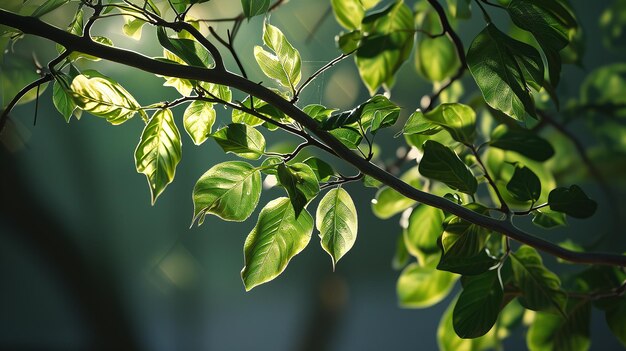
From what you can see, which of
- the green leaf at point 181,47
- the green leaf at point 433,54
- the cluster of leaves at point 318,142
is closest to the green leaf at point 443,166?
the cluster of leaves at point 318,142

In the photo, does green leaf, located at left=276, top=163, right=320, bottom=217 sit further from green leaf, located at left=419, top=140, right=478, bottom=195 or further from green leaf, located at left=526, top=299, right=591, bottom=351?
green leaf, located at left=526, top=299, right=591, bottom=351

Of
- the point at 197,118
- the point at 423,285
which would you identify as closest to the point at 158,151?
the point at 197,118

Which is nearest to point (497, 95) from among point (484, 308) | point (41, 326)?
point (484, 308)

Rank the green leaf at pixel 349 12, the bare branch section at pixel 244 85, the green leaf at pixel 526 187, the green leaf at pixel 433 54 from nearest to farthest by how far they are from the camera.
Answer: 1. the bare branch section at pixel 244 85
2. the green leaf at pixel 526 187
3. the green leaf at pixel 349 12
4. the green leaf at pixel 433 54

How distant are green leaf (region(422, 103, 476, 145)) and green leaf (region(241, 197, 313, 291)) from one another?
11cm

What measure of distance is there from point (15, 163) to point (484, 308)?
778mm

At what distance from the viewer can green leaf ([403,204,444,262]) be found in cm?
39

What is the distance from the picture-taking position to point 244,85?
0.21 m

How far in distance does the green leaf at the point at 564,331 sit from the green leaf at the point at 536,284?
7cm

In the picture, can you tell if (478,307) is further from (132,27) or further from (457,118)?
(132,27)

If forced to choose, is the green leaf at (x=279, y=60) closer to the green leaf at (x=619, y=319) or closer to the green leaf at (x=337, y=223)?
the green leaf at (x=337, y=223)

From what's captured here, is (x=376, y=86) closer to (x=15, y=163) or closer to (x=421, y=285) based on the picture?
(x=421, y=285)

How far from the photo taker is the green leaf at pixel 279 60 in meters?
0.25

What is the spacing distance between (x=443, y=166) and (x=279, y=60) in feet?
0.28
